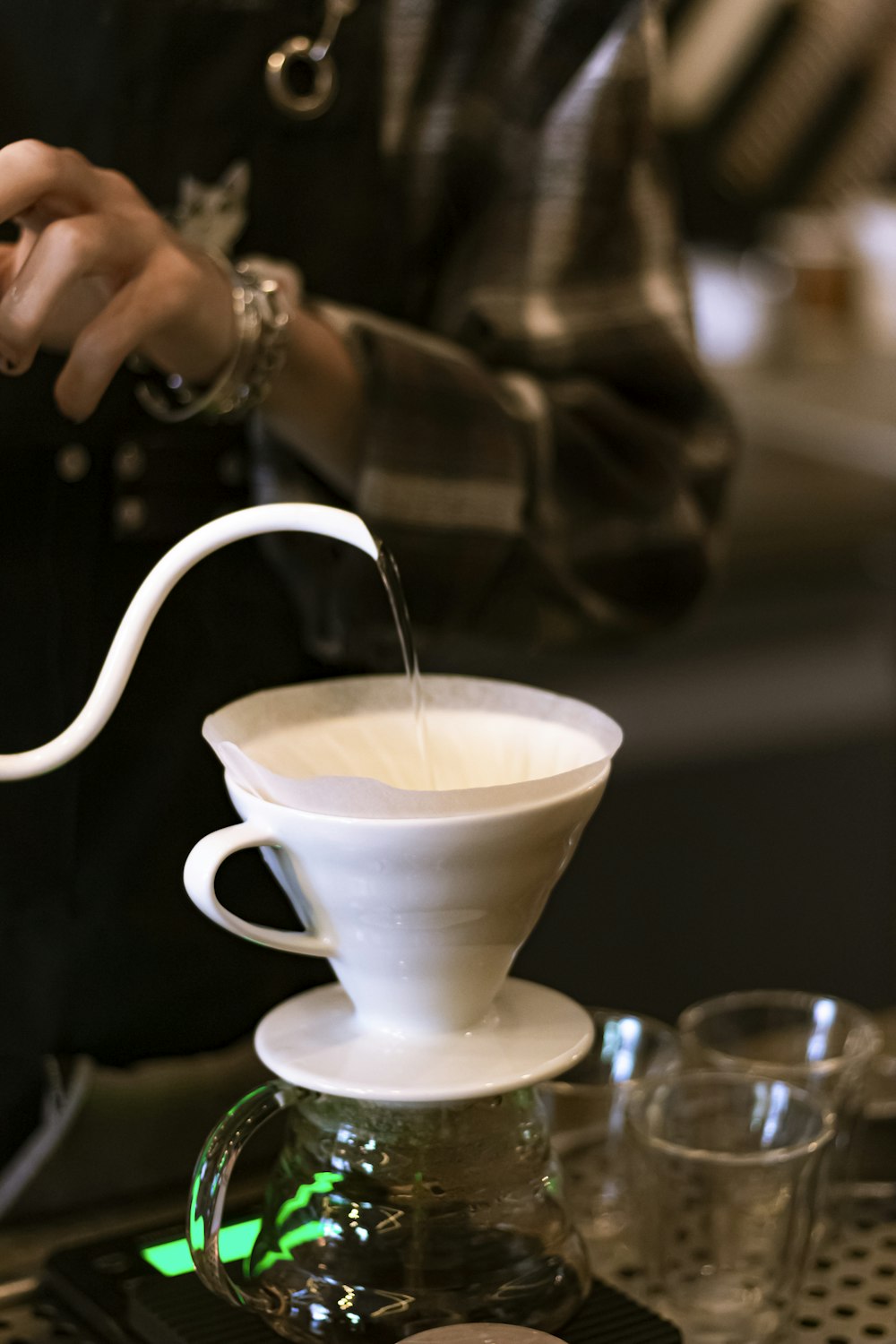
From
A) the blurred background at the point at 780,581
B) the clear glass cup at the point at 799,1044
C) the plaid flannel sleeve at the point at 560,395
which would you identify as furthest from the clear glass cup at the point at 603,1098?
the blurred background at the point at 780,581

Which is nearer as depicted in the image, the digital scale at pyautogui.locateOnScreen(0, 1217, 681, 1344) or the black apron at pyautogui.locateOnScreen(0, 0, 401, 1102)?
the digital scale at pyautogui.locateOnScreen(0, 1217, 681, 1344)

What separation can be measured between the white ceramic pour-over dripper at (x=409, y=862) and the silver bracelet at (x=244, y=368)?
163 millimetres

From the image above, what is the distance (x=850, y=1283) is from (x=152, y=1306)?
0.25 meters

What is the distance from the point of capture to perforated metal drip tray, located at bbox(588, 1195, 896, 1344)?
587mm

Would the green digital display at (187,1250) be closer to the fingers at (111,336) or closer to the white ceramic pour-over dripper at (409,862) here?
the white ceramic pour-over dripper at (409,862)

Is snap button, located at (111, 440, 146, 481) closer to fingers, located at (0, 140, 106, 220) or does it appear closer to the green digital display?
fingers, located at (0, 140, 106, 220)

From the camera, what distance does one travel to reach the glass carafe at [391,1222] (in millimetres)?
515

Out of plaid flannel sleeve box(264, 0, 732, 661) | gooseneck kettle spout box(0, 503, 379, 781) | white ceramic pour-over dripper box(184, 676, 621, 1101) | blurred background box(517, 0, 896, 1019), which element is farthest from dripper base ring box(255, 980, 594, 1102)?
blurred background box(517, 0, 896, 1019)

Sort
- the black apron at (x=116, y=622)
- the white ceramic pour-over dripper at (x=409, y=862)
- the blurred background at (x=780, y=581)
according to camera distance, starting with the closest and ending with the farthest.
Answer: the white ceramic pour-over dripper at (x=409, y=862) → the black apron at (x=116, y=622) → the blurred background at (x=780, y=581)

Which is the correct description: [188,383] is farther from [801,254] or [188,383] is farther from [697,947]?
[801,254]

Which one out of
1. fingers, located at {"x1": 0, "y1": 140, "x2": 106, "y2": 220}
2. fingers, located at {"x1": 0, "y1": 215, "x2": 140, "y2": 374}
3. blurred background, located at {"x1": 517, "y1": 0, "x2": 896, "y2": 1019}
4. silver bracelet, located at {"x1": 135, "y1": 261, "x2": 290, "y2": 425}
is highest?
fingers, located at {"x1": 0, "y1": 140, "x2": 106, "y2": 220}

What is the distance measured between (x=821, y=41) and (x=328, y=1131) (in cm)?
263

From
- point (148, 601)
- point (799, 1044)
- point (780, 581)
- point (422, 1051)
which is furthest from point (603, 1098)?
point (780, 581)

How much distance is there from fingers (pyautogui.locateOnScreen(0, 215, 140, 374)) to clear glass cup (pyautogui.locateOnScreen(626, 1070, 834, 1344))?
0.33m
